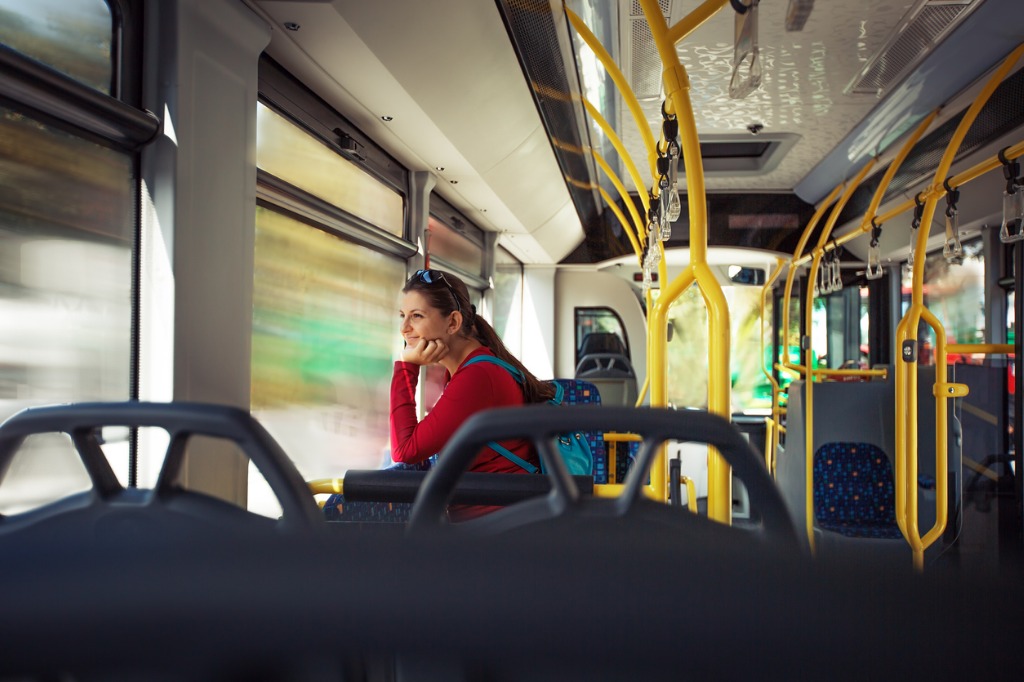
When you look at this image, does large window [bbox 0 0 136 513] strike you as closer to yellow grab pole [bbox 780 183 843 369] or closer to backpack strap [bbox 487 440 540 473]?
backpack strap [bbox 487 440 540 473]

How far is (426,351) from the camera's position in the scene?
2357 mm

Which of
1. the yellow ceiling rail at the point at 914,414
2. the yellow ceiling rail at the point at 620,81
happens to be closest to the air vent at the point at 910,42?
the yellow ceiling rail at the point at 914,414

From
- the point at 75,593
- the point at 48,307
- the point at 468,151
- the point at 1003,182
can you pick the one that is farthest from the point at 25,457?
the point at 1003,182

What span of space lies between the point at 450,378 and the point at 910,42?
2.71 metres

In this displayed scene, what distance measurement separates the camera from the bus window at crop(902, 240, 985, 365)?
517cm

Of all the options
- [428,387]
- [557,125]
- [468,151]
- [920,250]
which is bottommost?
[428,387]

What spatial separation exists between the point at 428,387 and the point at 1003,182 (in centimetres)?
358

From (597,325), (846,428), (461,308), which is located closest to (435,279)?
(461,308)

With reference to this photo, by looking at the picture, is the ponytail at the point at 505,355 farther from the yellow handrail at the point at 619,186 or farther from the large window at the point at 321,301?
the yellow handrail at the point at 619,186

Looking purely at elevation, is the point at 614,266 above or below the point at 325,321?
above

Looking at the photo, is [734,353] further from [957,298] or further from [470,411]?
[470,411]

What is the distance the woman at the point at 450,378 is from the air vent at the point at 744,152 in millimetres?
3390

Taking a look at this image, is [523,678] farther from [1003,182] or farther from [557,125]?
[1003,182]

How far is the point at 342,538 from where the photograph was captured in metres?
0.35
